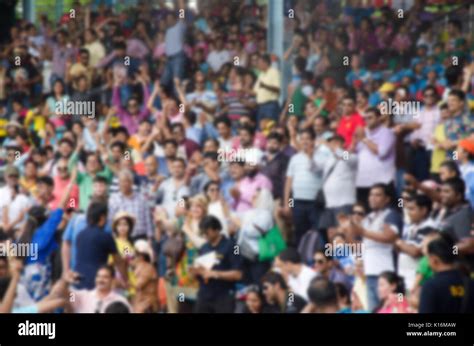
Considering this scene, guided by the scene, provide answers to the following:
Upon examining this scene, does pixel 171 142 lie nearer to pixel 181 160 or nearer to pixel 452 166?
pixel 181 160

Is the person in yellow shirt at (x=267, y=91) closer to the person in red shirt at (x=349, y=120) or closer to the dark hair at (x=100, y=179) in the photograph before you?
the person in red shirt at (x=349, y=120)

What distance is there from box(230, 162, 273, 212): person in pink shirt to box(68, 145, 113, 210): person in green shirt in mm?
1238

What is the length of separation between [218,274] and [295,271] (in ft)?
2.27

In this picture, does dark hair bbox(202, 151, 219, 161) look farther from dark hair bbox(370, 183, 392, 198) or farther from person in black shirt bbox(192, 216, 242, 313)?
dark hair bbox(370, 183, 392, 198)

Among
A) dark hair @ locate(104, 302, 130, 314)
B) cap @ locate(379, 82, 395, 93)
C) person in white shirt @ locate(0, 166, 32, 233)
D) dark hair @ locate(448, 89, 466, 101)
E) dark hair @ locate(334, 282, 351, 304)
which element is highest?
cap @ locate(379, 82, 395, 93)

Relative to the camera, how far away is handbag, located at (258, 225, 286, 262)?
42.4 feet

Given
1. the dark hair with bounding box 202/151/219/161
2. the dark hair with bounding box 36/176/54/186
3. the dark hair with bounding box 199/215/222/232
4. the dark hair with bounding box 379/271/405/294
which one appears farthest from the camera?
the dark hair with bounding box 36/176/54/186

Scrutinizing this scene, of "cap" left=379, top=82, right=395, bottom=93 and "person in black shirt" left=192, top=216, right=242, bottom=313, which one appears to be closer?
"person in black shirt" left=192, top=216, right=242, bottom=313

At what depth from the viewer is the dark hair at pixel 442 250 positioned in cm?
1217

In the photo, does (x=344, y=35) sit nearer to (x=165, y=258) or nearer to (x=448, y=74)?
(x=448, y=74)

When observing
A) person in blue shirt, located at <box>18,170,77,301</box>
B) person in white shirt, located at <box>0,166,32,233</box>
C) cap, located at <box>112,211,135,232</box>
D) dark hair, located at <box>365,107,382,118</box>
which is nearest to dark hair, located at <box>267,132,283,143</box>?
dark hair, located at <box>365,107,382,118</box>

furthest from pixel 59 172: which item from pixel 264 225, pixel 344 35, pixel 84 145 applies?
pixel 344 35

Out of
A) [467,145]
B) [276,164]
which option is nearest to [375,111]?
[467,145]

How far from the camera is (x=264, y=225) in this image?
13.0 metres
